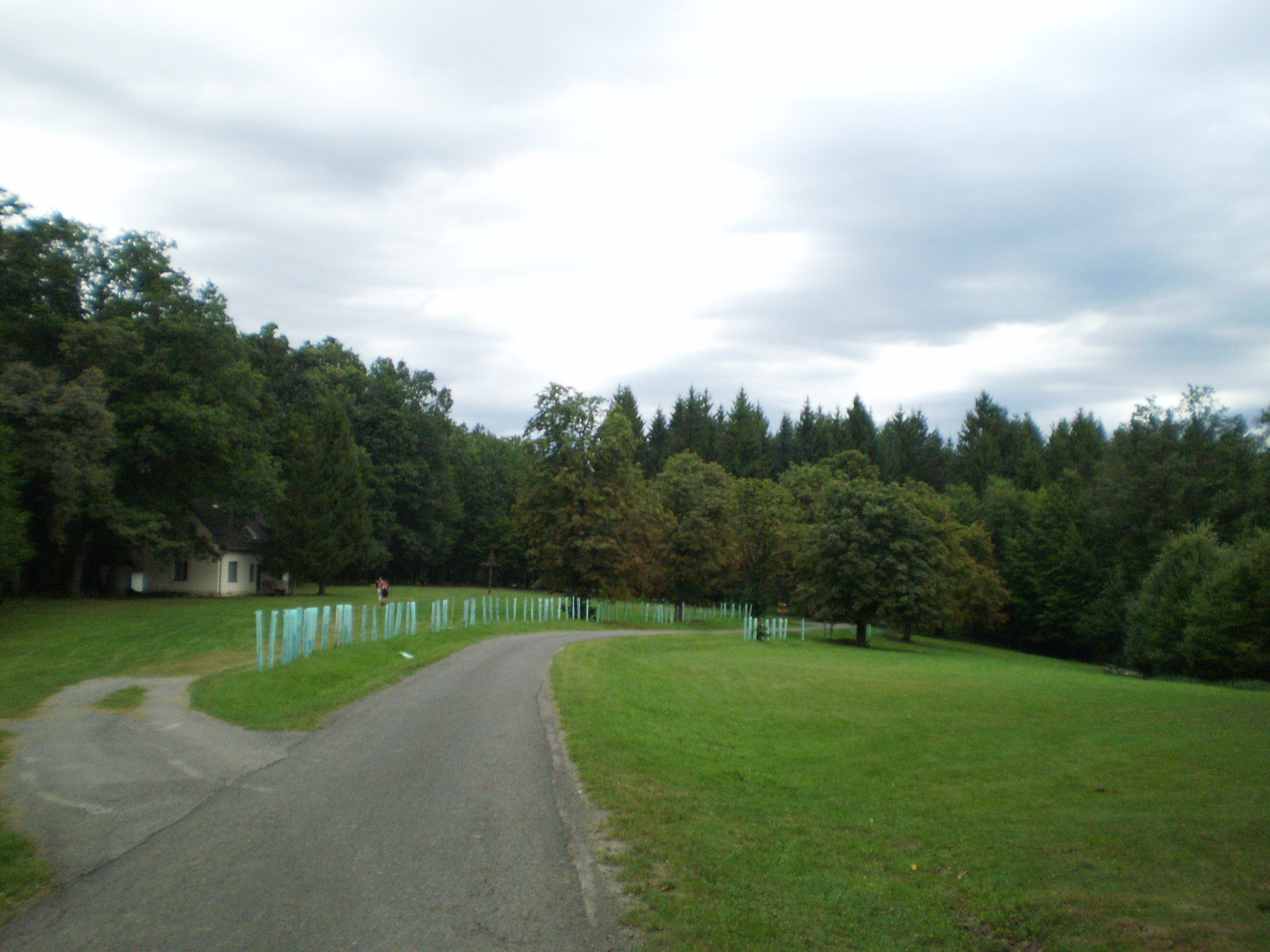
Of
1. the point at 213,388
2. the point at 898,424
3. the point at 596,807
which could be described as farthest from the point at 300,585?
the point at 898,424

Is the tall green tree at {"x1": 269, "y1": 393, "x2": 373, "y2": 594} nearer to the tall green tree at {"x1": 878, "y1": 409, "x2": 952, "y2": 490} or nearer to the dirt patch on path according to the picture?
the dirt patch on path

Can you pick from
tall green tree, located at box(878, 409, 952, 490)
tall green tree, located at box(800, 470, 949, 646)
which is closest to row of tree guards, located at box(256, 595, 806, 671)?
tall green tree, located at box(800, 470, 949, 646)

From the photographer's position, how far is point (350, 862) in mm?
7031

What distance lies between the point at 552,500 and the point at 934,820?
41.7m

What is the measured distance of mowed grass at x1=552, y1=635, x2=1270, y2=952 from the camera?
Answer: 229 inches

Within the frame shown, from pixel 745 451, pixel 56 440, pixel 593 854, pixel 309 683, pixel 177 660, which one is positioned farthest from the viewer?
pixel 745 451

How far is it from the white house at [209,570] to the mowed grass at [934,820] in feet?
139

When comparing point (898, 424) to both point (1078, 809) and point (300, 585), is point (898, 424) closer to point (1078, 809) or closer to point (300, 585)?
point (300, 585)

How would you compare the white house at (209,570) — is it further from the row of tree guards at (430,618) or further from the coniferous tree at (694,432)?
the coniferous tree at (694,432)

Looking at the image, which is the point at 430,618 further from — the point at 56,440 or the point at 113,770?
the point at 113,770

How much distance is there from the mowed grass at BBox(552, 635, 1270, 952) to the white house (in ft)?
139

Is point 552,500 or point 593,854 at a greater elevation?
point 552,500

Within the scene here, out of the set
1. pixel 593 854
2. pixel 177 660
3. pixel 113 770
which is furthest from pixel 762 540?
pixel 593 854

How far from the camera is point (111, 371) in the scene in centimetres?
4378
